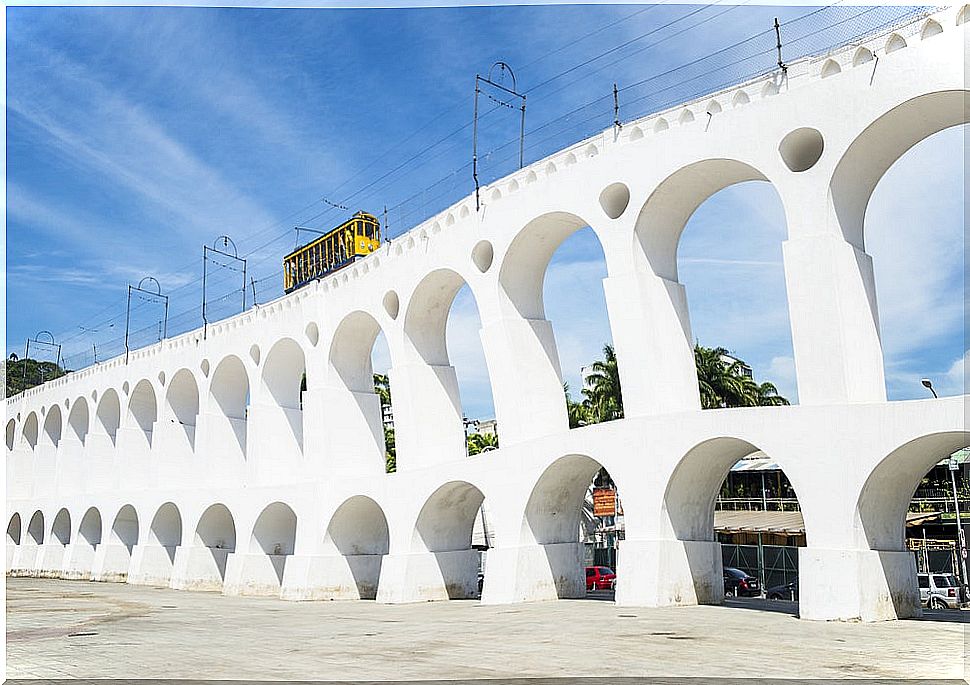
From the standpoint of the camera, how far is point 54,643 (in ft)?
53.2

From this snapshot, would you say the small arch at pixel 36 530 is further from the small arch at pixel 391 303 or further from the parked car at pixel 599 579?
the small arch at pixel 391 303

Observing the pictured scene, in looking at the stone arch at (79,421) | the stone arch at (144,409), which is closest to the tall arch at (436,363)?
the stone arch at (144,409)

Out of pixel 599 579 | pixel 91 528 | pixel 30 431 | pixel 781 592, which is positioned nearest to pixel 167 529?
pixel 91 528

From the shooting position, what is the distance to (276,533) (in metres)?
33.9

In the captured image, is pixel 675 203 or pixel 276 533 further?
pixel 276 533

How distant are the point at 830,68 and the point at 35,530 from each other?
5072 centimetres

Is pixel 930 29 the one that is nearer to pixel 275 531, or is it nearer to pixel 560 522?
pixel 560 522

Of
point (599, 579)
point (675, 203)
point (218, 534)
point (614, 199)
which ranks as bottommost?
point (599, 579)

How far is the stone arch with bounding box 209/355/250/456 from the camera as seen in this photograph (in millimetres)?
37594

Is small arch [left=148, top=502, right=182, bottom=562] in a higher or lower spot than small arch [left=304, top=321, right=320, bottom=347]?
lower

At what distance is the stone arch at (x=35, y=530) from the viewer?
52.8 m

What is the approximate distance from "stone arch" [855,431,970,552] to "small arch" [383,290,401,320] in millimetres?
15383

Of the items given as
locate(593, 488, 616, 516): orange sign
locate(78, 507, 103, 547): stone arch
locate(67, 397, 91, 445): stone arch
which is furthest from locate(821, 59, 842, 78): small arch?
locate(67, 397, 91, 445): stone arch

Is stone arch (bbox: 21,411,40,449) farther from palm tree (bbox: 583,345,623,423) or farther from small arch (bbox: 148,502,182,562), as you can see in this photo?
palm tree (bbox: 583,345,623,423)
